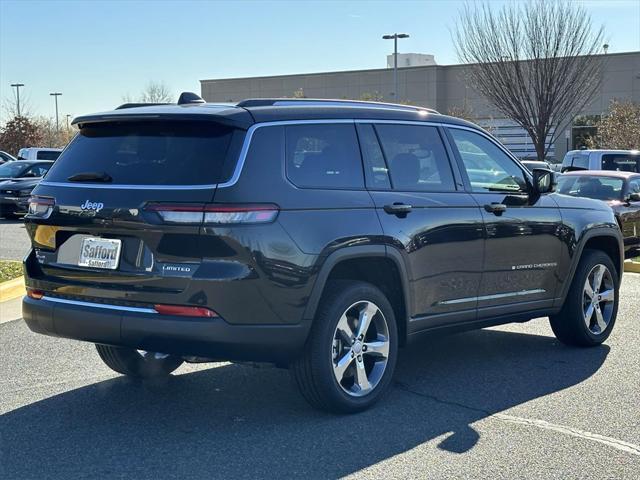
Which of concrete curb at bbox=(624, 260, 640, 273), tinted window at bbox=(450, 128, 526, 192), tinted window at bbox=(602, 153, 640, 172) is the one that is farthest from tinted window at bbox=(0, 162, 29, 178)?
tinted window at bbox=(450, 128, 526, 192)

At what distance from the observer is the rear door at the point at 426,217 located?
229 inches

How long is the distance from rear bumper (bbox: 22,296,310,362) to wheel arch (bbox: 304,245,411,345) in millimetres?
246

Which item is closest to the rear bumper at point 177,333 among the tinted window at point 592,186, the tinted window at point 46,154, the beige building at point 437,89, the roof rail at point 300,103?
the roof rail at point 300,103

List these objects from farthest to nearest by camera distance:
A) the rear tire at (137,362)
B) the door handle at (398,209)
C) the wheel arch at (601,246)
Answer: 1. the wheel arch at (601,246)
2. the rear tire at (137,362)
3. the door handle at (398,209)

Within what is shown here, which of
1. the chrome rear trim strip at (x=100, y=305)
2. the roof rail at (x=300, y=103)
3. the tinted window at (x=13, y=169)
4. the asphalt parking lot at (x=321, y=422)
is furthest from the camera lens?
the tinted window at (x=13, y=169)

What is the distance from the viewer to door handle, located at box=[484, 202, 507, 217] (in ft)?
21.4

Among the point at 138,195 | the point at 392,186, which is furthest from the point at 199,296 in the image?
the point at 392,186

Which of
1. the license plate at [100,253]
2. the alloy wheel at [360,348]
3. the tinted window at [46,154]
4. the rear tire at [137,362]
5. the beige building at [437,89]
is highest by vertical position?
the beige building at [437,89]

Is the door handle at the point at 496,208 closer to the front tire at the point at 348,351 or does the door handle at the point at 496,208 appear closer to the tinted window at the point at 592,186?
the front tire at the point at 348,351

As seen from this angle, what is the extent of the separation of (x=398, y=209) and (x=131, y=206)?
1716 millimetres

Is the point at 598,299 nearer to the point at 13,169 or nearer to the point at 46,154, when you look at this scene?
the point at 13,169

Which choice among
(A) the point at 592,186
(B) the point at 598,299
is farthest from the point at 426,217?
(A) the point at 592,186

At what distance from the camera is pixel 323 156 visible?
554cm

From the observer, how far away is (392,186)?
5.89 metres
